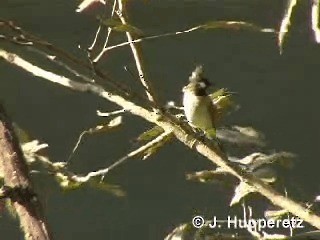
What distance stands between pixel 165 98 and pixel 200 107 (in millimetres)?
2521

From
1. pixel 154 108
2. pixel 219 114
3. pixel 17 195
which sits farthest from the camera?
pixel 219 114

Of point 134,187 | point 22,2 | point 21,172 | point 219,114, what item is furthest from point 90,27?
point 21,172

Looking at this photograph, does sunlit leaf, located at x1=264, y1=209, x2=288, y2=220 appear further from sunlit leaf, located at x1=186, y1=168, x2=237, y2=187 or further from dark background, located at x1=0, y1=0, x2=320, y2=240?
dark background, located at x1=0, y1=0, x2=320, y2=240

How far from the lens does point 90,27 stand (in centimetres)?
398

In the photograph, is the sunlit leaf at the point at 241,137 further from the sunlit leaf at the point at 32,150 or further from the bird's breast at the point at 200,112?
the sunlit leaf at the point at 32,150

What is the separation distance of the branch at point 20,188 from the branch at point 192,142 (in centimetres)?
12

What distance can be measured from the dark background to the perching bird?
2269 mm

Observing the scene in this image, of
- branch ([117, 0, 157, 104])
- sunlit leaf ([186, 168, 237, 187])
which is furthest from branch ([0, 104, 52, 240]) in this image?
sunlit leaf ([186, 168, 237, 187])

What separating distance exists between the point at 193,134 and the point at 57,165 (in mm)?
197

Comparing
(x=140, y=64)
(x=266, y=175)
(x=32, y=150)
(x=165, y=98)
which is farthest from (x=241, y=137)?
(x=165, y=98)

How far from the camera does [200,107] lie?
1.42m

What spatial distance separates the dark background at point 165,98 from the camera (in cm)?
395

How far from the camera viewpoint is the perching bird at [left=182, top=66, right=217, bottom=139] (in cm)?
141

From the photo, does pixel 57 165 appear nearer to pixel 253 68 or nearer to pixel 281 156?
pixel 281 156
